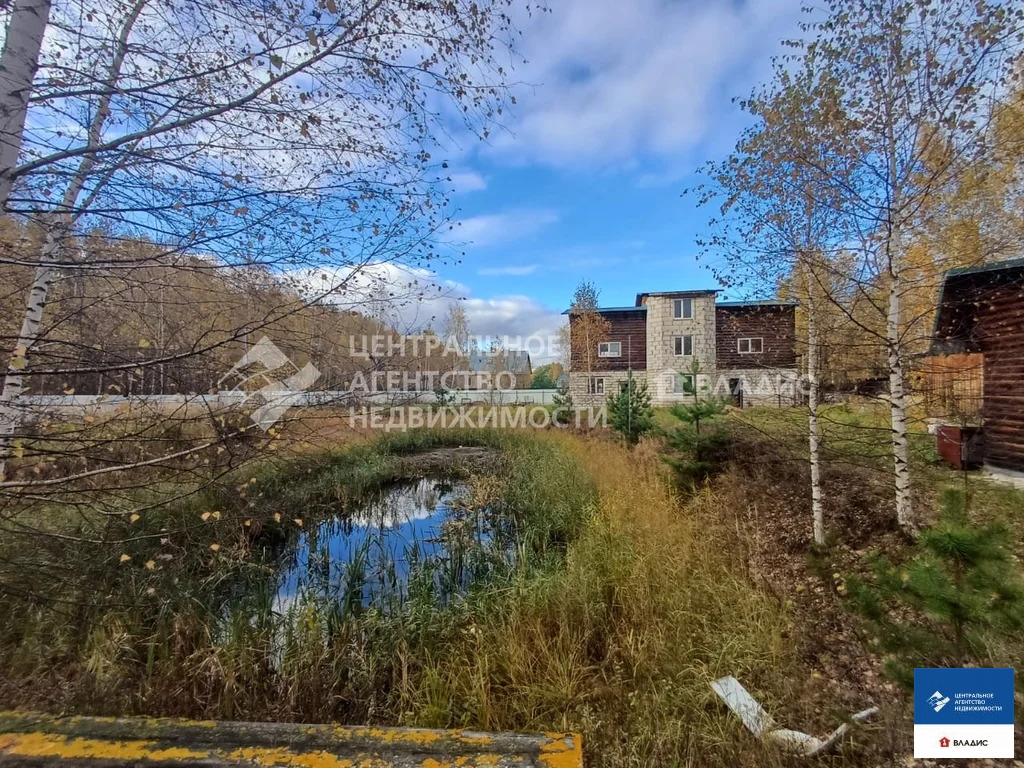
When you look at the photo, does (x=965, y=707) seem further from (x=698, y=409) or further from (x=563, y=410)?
(x=563, y=410)

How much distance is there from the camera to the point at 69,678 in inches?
100

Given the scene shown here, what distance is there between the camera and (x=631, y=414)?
9.16 m

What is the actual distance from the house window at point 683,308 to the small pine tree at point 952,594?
2043cm

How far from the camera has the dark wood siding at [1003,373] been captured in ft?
16.3

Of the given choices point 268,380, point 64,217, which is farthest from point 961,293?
point 64,217

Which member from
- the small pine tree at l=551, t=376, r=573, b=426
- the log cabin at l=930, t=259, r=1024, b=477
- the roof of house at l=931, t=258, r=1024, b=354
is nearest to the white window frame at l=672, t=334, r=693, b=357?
the small pine tree at l=551, t=376, r=573, b=426

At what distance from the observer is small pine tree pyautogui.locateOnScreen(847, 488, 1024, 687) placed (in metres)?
1.49

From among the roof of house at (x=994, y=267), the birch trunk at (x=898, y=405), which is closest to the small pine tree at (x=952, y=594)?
the birch trunk at (x=898, y=405)

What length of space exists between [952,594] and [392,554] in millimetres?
4756

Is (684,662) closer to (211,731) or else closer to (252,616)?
(211,731)

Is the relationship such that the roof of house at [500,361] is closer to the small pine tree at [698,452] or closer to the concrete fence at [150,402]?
the small pine tree at [698,452]

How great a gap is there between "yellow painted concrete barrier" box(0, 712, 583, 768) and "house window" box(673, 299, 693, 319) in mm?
21828

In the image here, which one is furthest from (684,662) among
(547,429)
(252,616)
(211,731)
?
(547,429)

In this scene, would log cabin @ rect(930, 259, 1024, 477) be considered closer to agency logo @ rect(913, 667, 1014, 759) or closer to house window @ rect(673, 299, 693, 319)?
agency logo @ rect(913, 667, 1014, 759)
